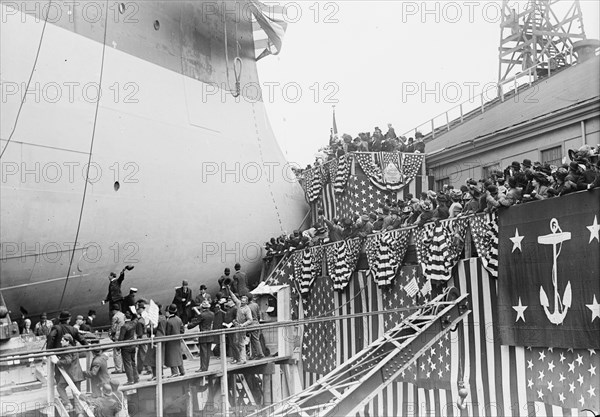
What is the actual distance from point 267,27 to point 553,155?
11094 mm

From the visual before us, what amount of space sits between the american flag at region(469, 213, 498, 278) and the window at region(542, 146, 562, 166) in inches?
165

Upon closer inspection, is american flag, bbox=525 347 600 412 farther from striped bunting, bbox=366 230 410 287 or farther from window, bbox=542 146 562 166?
window, bbox=542 146 562 166

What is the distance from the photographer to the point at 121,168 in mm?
16031

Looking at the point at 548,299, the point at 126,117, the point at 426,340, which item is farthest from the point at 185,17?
the point at 548,299

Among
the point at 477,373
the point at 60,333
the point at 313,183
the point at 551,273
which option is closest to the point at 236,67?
the point at 313,183

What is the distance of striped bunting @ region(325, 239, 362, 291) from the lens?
16234 millimetres

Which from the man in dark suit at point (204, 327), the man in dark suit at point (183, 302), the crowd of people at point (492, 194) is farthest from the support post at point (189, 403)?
the crowd of people at point (492, 194)

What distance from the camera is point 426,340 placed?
12.7 m

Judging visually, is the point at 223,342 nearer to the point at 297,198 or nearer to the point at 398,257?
the point at 398,257

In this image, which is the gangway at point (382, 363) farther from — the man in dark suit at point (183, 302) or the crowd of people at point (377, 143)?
the crowd of people at point (377, 143)

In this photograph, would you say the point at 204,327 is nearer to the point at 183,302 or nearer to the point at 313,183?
the point at 183,302

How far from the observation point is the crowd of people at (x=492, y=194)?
10359mm

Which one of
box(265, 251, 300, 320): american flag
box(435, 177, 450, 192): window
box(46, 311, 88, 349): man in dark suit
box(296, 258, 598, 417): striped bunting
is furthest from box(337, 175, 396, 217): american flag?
box(46, 311, 88, 349): man in dark suit

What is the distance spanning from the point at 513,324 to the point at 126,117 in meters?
10.6
